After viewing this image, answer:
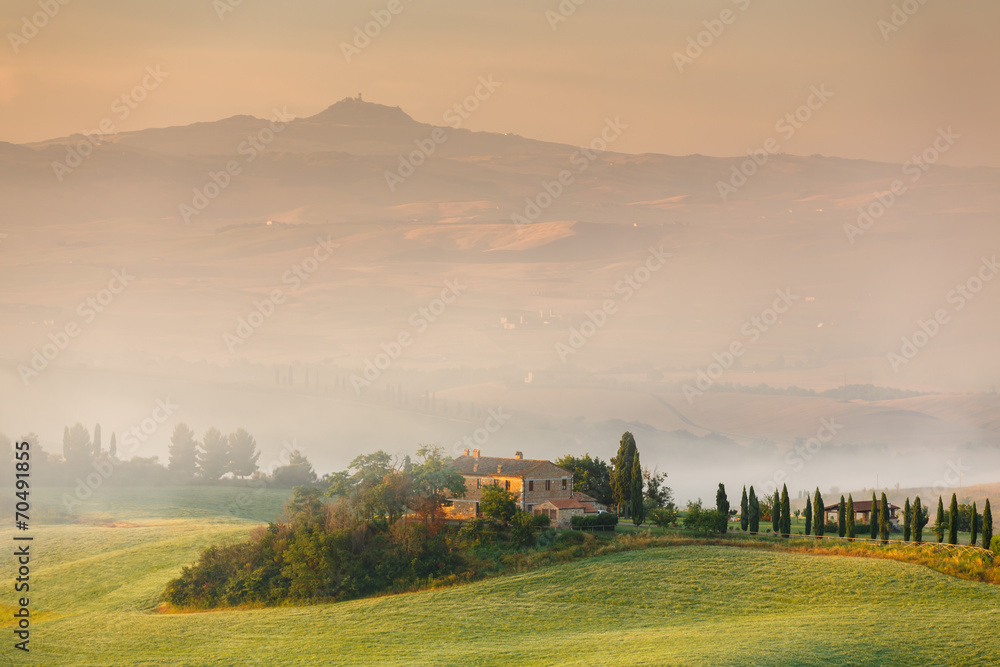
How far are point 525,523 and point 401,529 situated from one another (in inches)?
372

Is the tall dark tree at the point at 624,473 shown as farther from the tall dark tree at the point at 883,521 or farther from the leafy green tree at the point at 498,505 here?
the tall dark tree at the point at 883,521

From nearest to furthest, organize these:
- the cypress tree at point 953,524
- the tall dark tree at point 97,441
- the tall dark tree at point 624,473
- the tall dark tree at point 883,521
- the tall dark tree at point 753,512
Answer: the cypress tree at point 953,524
the tall dark tree at point 883,521
the tall dark tree at point 753,512
the tall dark tree at point 624,473
the tall dark tree at point 97,441

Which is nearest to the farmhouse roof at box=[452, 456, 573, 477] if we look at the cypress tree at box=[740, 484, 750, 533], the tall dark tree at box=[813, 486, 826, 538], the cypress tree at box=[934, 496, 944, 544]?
the cypress tree at box=[740, 484, 750, 533]

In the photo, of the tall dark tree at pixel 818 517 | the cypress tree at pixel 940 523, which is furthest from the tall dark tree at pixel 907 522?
the tall dark tree at pixel 818 517

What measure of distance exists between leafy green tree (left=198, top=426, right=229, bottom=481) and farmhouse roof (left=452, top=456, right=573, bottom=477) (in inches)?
3469

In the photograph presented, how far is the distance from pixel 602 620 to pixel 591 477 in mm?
38799

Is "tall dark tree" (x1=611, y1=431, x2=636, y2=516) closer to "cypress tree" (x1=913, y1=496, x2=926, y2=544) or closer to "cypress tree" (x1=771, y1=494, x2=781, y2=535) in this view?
"cypress tree" (x1=771, y1=494, x2=781, y2=535)

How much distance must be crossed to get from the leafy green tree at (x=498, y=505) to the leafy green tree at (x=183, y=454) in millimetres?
101150

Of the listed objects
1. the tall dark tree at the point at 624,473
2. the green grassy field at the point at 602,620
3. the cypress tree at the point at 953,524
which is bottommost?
the green grassy field at the point at 602,620

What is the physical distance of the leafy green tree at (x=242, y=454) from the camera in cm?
16825

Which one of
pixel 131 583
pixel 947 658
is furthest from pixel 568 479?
pixel 947 658

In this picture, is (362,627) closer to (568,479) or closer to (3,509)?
(568,479)

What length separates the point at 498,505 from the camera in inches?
3024

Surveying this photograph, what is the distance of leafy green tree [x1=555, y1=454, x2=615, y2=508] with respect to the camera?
9431cm
